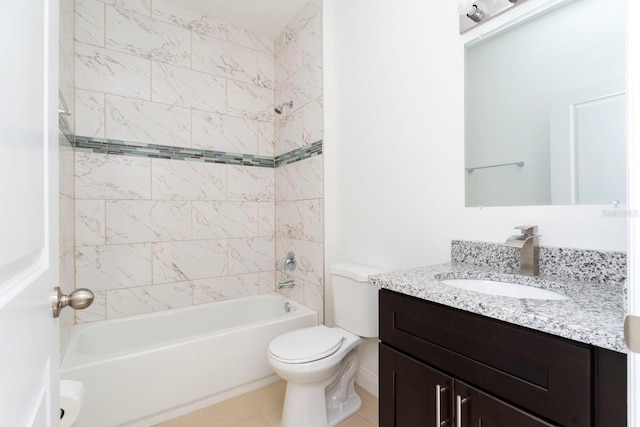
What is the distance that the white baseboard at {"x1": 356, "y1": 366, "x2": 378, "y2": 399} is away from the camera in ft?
6.29

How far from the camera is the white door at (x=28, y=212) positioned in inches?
14.4

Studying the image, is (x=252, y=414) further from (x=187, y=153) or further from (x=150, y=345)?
(x=187, y=153)

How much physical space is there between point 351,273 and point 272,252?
48.7 inches

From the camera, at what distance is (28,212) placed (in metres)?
0.46

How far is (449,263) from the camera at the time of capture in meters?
1.41

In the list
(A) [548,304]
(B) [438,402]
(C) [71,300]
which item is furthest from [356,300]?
(C) [71,300]

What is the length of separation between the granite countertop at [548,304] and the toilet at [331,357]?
2.05ft

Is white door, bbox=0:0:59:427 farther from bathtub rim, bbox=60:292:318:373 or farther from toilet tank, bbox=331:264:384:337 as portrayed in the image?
toilet tank, bbox=331:264:384:337

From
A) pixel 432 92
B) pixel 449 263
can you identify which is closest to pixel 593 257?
pixel 449 263

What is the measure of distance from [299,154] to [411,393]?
1.88 metres

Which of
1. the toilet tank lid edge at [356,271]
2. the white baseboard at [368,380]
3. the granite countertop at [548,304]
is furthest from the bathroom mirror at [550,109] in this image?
the white baseboard at [368,380]

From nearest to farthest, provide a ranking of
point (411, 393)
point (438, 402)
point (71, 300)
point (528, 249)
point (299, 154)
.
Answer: point (71, 300)
point (438, 402)
point (411, 393)
point (528, 249)
point (299, 154)

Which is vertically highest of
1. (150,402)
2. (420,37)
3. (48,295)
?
(420,37)

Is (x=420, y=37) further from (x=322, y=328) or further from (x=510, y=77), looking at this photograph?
(x=322, y=328)
